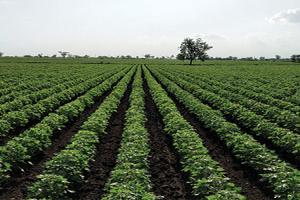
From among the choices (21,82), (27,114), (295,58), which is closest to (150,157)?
(27,114)

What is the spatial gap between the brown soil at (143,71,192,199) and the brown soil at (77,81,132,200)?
1.19m

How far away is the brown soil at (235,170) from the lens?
28.9 ft

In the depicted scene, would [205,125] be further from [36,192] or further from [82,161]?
[36,192]

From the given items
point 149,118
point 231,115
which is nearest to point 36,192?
point 149,118

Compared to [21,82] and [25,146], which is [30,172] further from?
[21,82]

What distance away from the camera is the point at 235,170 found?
1045cm

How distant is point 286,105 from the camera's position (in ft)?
64.0

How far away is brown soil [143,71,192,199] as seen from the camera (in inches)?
349

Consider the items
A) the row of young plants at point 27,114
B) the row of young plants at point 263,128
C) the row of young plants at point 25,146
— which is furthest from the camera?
the row of young plants at point 27,114

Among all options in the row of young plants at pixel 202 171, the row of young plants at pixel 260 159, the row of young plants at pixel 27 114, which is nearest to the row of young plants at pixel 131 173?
the row of young plants at pixel 202 171

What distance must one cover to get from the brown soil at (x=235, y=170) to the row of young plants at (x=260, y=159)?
15cm

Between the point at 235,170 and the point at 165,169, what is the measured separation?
6.27 feet

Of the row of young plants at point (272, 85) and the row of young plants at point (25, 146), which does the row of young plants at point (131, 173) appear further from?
the row of young plants at point (272, 85)

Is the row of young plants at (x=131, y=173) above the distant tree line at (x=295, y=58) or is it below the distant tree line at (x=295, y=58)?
below
